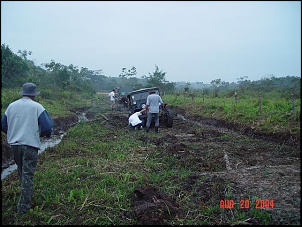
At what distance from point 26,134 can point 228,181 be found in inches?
139

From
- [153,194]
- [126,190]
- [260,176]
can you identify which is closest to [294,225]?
[260,176]

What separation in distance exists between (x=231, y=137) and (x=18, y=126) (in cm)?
717

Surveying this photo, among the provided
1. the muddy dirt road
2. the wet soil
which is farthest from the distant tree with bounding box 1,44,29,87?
the muddy dirt road

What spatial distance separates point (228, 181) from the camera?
464 cm

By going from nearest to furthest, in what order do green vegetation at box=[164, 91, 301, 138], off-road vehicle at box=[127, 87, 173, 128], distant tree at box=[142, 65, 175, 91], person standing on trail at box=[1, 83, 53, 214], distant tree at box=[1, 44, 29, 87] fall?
person standing on trail at box=[1, 83, 53, 214], green vegetation at box=[164, 91, 301, 138], off-road vehicle at box=[127, 87, 173, 128], distant tree at box=[1, 44, 29, 87], distant tree at box=[142, 65, 175, 91]

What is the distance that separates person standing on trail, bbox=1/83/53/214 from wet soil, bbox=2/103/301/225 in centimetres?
159

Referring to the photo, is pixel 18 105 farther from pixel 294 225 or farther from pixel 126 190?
pixel 294 225

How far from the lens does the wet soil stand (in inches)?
141

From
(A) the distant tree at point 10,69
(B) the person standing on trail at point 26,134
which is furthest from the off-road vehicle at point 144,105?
(A) the distant tree at point 10,69

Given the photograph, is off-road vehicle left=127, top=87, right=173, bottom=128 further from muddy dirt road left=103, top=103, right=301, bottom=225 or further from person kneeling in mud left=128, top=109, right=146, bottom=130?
muddy dirt road left=103, top=103, right=301, bottom=225

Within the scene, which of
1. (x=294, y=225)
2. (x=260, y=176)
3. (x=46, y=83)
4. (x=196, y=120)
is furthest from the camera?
Result: (x=46, y=83)

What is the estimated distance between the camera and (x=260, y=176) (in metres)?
4.77
